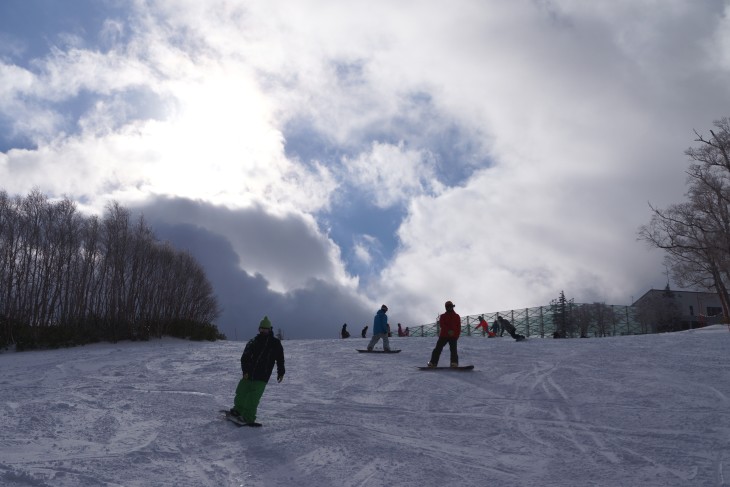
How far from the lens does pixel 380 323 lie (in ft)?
62.6

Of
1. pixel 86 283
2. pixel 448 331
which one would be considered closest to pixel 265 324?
pixel 448 331

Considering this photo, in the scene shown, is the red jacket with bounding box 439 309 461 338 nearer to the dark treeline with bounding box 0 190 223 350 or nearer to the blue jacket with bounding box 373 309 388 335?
the blue jacket with bounding box 373 309 388 335

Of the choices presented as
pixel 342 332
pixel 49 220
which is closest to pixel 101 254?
pixel 49 220

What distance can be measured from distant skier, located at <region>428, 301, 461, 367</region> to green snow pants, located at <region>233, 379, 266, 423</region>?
20.8 feet

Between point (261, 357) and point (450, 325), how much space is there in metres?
6.71

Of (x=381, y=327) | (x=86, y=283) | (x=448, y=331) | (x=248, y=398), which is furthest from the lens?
(x=86, y=283)

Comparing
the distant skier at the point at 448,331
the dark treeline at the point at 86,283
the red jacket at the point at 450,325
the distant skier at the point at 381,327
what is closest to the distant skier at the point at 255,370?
the distant skier at the point at 448,331

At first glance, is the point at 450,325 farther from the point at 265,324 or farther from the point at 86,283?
the point at 86,283

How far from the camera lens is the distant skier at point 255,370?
8562 millimetres

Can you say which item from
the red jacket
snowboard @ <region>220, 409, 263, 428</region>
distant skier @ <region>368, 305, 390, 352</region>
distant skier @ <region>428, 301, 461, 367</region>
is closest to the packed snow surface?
snowboard @ <region>220, 409, 263, 428</region>

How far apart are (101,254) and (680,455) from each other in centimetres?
2898

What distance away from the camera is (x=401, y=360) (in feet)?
53.3

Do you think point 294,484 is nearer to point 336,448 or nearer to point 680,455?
point 336,448

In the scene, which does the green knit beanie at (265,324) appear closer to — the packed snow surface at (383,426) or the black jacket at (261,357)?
the black jacket at (261,357)
